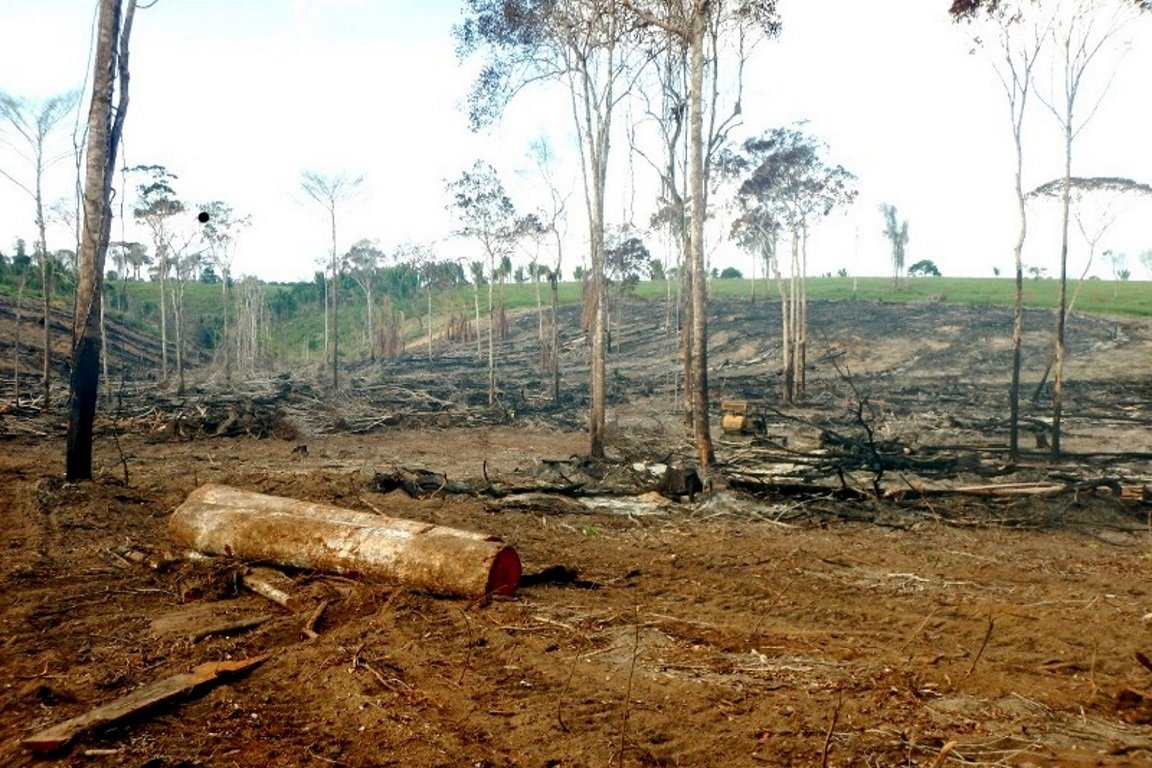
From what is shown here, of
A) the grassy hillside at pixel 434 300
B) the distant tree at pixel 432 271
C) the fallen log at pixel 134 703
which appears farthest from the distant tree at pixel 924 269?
the fallen log at pixel 134 703

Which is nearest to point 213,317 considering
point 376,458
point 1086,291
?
point 376,458

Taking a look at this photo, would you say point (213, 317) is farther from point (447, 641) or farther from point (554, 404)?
point (447, 641)

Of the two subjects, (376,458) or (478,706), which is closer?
(478,706)

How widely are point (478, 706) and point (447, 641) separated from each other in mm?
874

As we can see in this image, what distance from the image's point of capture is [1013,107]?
13797 millimetres

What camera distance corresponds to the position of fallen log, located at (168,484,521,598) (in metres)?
5.34

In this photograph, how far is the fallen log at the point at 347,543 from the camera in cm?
534

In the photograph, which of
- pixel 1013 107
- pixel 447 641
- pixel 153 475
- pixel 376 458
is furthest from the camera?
pixel 376 458

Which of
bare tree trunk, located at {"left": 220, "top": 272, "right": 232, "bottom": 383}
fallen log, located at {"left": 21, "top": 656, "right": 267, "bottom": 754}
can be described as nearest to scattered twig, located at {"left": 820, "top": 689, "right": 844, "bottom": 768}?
fallen log, located at {"left": 21, "top": 656, "right": 267, "bottom": 754}

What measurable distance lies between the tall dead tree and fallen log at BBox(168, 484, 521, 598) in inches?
132

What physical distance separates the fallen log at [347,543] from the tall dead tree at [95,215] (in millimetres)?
3362

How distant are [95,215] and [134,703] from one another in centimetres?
727

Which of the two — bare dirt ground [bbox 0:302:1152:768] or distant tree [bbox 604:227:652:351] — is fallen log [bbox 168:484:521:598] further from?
distant tree [bbox 604:227:652:351]

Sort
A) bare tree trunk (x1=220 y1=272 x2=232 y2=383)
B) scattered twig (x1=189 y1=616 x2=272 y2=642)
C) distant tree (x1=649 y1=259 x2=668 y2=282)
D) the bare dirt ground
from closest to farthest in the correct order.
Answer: the bare dirt ground → scattered twig (x1=189 y1=616 x2=272 y2=642) → bare tree trunk (x1=220 y1=272 x2=232 y2=383) → distant tree (x1=649 y1=259 x2=668 y2=282)
